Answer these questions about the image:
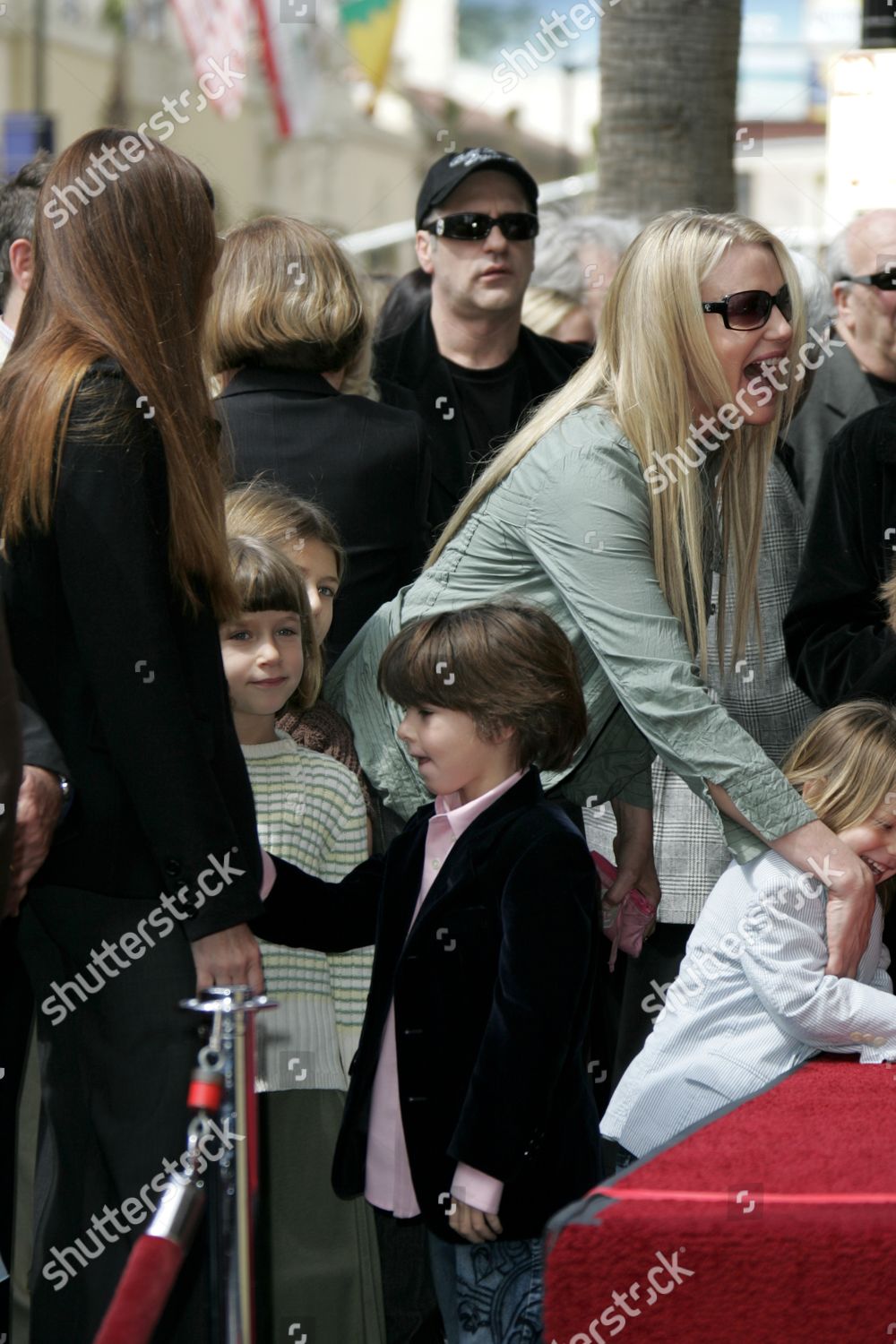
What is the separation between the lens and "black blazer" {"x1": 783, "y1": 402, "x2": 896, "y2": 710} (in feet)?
12.5

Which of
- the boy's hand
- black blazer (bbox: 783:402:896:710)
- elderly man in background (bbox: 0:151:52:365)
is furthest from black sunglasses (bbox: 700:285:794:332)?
the boy's hand

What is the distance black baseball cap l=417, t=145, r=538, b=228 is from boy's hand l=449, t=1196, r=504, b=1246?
2.97 meters

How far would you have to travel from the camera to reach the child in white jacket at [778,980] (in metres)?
3.17

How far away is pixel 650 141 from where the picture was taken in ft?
23.9

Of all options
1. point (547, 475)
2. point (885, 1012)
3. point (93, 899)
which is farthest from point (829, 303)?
point (93, 899)

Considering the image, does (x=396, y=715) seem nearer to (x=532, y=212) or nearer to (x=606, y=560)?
(x=606, y=560)

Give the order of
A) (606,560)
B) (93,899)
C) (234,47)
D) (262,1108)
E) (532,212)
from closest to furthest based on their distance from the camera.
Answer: (93,899) < (606,560) < (262,1108) < (532,212) < (234,47)

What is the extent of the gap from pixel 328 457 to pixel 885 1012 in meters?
1.71

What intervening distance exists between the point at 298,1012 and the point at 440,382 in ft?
6.80

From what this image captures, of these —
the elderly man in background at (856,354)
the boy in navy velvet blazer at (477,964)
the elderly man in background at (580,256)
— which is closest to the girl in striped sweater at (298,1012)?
the boy in navy velvet blazer at (477,964)

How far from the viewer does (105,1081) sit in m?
2.76

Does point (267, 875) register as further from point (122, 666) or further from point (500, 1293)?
point (500, 1293)

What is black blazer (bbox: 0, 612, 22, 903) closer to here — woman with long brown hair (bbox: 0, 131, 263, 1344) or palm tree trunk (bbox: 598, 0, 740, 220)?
woman with long brown hair (bbox: 0, 131, 263, 1344)

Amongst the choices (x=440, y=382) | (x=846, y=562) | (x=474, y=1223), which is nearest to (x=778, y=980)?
(x=474, y=1223)
